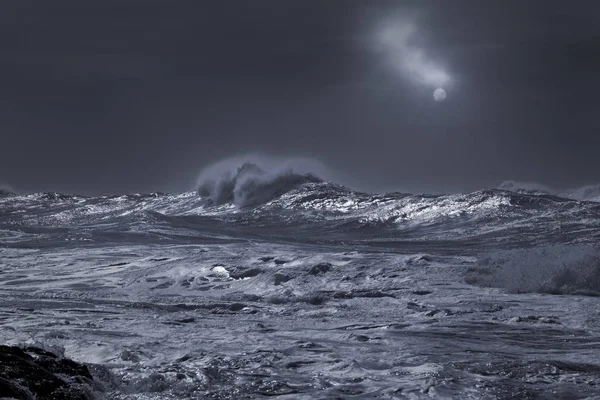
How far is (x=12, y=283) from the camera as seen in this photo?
11227mm

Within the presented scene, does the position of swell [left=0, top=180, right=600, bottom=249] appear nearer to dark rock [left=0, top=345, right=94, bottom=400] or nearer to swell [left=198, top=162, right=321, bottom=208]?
swell [left=198, top=162, right=321, bottom=208]

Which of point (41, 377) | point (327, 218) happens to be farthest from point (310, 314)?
point (327, 218)

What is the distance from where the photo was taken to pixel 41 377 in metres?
4.62

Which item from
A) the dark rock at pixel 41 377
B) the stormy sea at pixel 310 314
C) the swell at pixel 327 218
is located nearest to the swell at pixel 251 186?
the swell at pixel 327 218

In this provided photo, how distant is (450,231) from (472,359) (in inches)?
548

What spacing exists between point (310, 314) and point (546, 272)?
3.48 metres

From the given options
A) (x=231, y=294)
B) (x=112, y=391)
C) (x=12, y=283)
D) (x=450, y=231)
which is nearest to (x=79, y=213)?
(x=450, y=231)

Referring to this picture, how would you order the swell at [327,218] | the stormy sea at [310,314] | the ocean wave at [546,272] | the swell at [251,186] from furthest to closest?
the swell at [251,186], the swell at [327,218], the ocean wave at [546,272], the stormy sea at [310,314]

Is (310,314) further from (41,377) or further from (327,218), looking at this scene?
(327,218)

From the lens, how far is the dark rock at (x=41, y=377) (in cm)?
431

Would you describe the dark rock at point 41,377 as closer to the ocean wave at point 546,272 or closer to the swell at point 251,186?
the ocean wave at point 546,272

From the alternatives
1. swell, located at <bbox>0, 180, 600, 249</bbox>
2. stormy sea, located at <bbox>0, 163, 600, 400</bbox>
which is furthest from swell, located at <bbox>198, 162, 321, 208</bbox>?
stormy sea, located at <bbox>0, 163, 600, 400</bbox>

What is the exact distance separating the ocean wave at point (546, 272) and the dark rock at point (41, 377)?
6.05 meters

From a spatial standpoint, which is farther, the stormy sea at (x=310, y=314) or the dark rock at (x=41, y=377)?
→ the stormy sea at (x=310, y=314)
